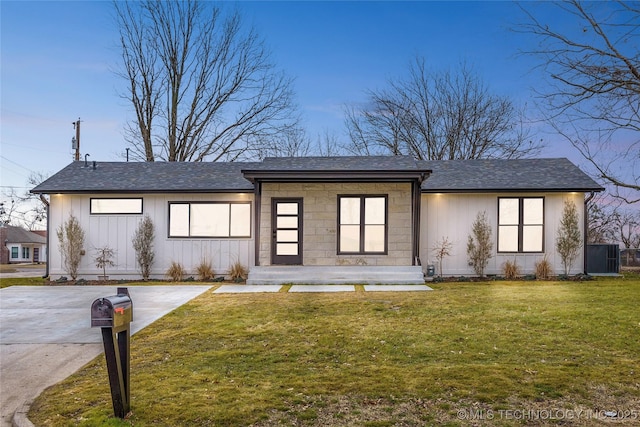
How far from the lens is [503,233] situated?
13992mm

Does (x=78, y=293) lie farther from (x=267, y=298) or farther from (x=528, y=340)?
(x=528, y=340)

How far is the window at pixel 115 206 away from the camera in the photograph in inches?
560

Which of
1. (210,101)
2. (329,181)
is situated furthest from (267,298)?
(210,101)

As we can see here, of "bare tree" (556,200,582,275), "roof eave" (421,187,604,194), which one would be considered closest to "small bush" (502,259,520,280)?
"bare tree" (556,200,582,275)

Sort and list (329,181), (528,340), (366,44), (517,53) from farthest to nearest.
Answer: (366,44) < (329,181) < (528,340) < (517,53)

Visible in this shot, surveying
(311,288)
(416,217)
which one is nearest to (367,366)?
(311,288)

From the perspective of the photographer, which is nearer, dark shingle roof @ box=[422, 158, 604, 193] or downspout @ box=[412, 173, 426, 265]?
downspout @ box=[412, 173, 426, 265]

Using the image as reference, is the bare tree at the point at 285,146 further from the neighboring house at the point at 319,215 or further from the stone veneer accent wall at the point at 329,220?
the stone veneer accent wall at the point at 329,220

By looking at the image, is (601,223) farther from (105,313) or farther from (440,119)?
(105,313)

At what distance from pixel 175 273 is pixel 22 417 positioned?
10247 mm

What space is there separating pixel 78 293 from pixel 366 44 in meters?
13.7

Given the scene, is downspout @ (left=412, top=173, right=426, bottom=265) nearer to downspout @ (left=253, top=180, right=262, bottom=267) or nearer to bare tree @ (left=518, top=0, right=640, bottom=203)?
downspout @ (left=253, top=180, right=262, bottom=267)

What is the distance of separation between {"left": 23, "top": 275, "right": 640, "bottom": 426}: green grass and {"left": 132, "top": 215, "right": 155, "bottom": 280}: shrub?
6016 mm

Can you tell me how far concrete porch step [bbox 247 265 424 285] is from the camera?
12.3 metres
